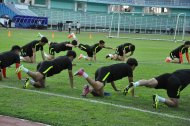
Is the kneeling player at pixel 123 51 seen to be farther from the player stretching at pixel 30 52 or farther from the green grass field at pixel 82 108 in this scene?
the green grass field at pixel 82 108

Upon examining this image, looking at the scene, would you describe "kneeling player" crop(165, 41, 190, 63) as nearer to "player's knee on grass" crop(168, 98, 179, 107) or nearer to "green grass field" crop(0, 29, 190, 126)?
"green grass field" crop(0, 29, 190, 126)

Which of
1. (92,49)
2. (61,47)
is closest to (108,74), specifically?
(61,47)

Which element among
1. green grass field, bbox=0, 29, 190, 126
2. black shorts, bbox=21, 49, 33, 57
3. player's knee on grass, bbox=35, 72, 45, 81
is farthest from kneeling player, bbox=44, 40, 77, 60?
player's knee on grass, bbox=35, 72, 45, 81

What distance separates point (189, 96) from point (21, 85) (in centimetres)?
473

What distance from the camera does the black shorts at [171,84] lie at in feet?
33.1

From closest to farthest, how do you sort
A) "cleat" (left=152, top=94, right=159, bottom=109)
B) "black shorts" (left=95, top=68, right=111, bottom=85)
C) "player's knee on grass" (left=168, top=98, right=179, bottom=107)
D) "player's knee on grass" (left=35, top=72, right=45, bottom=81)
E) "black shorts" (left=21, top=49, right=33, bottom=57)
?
"cleat" (left=152, top=94, right=159, bottom=109) < "player's knee on grass" (left=168, top=98, right=179, bottom=107) < "black shorts" (left=95, top=68, right=111, bottom=85) < "player's knee on grass" (left=35, top=72, right=45, bottom=81) < "black shorts" (left=21, top=49, right=33, bottom=57)

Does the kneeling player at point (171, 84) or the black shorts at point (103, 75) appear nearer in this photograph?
the kneeling player at point (171, 84)

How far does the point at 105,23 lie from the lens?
243 feet

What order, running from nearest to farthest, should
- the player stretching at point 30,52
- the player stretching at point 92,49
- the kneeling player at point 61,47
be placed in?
the player stretching at point 30,52, the kneeling player at point 61,47, the player stretching at point 92,49

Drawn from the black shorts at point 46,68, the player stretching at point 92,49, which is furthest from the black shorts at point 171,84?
the player stretching at point 92,49

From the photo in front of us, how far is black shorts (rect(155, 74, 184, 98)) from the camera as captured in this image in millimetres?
10094

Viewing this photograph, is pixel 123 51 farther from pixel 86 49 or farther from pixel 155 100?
pixel 155 100

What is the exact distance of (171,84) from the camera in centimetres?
1011

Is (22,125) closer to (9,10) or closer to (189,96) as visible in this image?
(189,96)
